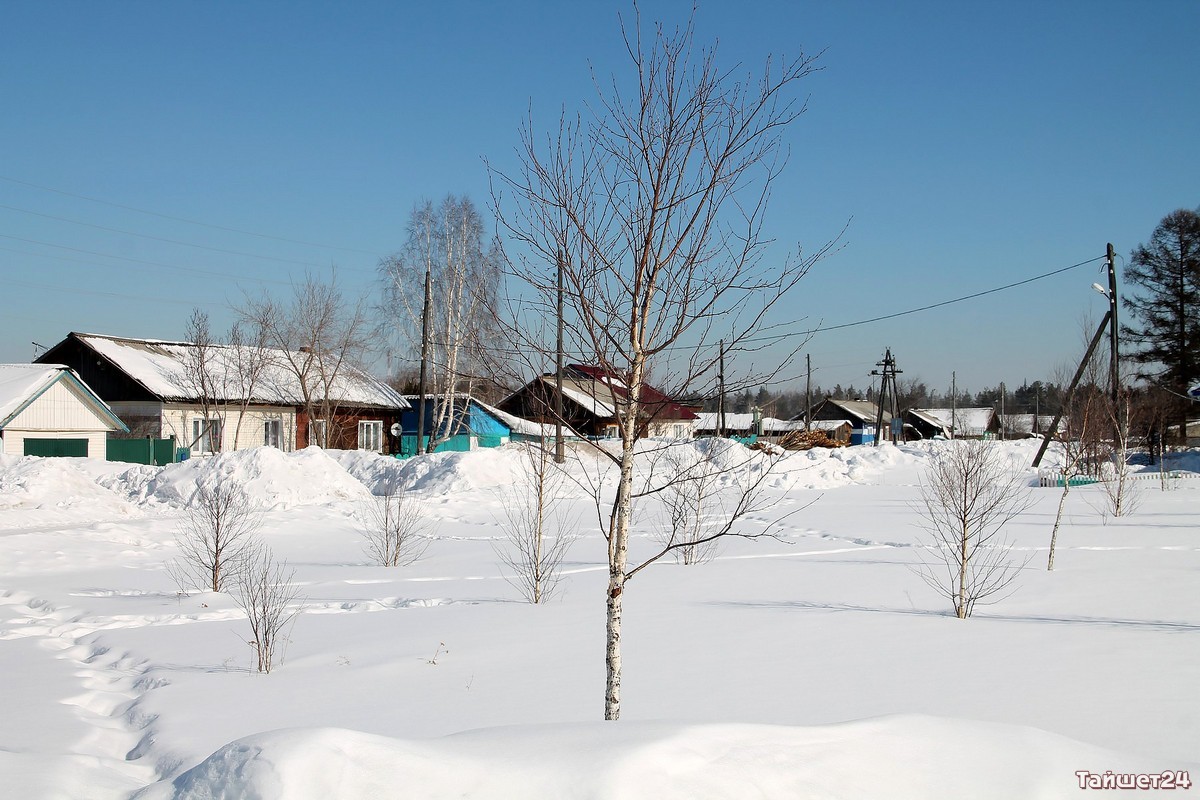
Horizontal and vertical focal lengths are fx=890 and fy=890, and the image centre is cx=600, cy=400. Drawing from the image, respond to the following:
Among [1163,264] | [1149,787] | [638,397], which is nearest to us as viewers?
[1149,787]

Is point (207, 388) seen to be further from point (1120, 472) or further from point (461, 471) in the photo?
point (1120, 472)

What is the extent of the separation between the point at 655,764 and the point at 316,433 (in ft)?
119

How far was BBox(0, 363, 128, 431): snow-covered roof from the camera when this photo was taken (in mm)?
26375

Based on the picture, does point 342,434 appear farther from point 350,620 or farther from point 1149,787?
point 1149,787

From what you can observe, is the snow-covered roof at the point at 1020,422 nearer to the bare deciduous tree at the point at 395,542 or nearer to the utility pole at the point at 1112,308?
the utility pole at the point at 1112,308

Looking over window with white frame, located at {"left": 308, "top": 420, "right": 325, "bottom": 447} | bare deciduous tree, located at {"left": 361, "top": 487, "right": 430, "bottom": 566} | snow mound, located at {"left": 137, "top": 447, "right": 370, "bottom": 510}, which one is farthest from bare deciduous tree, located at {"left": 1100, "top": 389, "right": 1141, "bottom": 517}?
window with white frame, located at {"left": 308, "top": 420, "right": 325, "bottom": 447}

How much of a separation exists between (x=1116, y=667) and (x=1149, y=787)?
401 centimetres

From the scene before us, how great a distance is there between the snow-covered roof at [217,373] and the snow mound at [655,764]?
33500 mm

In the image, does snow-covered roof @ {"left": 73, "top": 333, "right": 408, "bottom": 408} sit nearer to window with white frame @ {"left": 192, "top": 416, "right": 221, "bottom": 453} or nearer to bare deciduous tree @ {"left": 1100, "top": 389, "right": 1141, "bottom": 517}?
window with white frame @ {"left": 192, "top": 416, "right": 221, "bottom": 453}

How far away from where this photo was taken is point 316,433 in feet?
122

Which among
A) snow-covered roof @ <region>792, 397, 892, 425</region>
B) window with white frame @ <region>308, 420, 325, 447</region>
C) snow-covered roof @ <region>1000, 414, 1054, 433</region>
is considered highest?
snow-covered roof @ <region>792, 397, 892, 425</region>

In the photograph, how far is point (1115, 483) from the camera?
2445 centimetres

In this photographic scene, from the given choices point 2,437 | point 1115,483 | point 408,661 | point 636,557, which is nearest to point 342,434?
point 2,437

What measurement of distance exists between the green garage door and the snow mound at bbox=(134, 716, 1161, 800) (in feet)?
93.3
